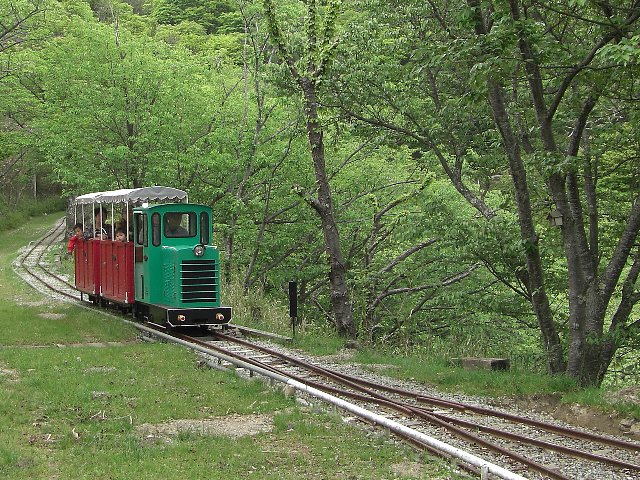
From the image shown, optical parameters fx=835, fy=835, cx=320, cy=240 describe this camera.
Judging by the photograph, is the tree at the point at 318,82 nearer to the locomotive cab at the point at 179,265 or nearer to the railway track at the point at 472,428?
the locomotive cab at the point at 179,265

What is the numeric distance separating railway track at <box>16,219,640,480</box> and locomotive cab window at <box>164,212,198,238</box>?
3.49 metres

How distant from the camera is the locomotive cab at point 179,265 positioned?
1720 cm

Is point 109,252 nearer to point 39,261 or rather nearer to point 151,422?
point 151,422

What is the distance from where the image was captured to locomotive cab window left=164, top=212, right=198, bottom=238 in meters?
17.6

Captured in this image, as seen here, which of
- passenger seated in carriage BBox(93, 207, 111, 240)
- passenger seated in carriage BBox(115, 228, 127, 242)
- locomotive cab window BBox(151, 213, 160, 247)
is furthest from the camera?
passenger seated in carriage BBox(93, 207, 111, 240)

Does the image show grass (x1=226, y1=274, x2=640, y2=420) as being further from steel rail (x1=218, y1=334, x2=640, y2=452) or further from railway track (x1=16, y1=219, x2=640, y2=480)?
steel rail (x1=218, y1=334, x2=640, y2=452)

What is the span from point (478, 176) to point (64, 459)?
12.5m

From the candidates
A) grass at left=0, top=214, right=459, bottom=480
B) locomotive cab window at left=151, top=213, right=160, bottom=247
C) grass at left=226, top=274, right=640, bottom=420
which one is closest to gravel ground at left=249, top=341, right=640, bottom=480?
grass at left=226, top=274, right=640, bottom=420

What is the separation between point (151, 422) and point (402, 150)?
14402 mm

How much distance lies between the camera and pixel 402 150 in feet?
75.1

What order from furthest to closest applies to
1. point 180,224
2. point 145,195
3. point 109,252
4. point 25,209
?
point 25,209, point 109,252, point 145,195, point 180,224

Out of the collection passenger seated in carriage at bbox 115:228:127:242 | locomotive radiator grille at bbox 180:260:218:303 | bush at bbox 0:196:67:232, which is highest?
bush at bbox 0:196:67:232

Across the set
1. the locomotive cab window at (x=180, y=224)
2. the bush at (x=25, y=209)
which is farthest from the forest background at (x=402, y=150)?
the bush at (x=25, y=209)

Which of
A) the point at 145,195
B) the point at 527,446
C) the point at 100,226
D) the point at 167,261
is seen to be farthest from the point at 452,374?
the point at 100,226
